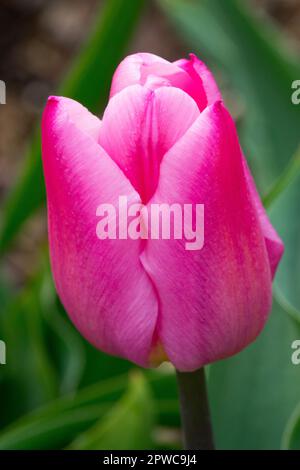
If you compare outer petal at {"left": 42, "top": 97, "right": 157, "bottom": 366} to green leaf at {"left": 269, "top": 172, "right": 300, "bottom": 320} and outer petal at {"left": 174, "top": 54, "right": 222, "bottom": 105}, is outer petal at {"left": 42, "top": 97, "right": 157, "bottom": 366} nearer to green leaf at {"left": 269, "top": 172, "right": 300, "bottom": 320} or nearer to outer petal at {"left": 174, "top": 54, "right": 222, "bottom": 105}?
outer petal at {"left": 174, "top": 54, "right": 222, "bottom": 105}

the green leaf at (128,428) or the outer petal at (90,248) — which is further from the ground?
the outer petal at (90,248)

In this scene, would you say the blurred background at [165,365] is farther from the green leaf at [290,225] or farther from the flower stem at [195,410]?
the flower stem at [195,410]

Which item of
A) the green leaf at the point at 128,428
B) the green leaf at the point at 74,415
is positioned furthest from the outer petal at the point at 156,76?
the green leaf at the point at 74,415

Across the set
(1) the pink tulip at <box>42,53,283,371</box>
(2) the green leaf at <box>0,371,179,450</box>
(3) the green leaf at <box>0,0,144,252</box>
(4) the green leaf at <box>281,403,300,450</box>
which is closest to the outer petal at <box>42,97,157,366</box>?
(1) the pink tulip at <box>42,53,283,371</box>

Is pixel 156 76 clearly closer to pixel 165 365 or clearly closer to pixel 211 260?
pixel 211 260

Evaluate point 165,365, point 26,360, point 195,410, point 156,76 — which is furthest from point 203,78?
point 165,365
